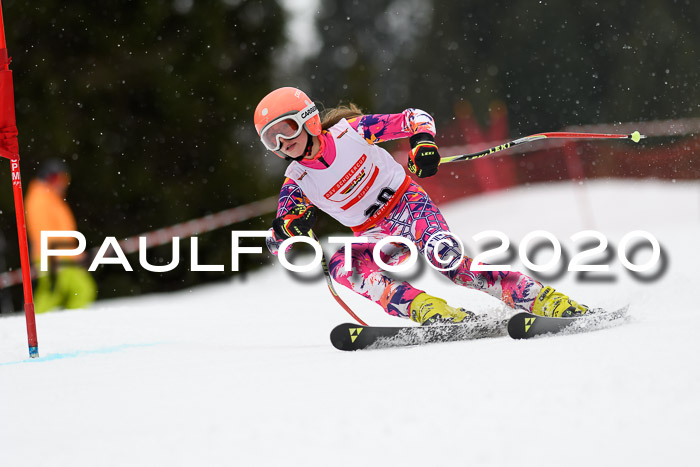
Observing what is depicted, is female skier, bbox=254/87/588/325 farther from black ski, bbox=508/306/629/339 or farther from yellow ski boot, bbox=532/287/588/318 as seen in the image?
black ski, bbox=508/306/629/339

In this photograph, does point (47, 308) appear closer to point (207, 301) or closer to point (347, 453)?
point (207, 301)

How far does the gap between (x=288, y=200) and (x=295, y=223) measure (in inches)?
7.1

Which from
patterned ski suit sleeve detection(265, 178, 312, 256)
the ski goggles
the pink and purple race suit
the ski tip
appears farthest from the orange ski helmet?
the ski tip

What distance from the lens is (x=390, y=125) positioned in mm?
4477

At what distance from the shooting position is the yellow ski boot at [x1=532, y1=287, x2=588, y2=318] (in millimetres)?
4070

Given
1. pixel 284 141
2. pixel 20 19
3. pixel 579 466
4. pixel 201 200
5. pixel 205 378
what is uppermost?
pixel 20 19

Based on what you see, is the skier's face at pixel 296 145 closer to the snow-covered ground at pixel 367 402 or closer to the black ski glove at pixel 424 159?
the black ski glove at pixel 424 159

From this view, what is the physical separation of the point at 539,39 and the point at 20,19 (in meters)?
20.9

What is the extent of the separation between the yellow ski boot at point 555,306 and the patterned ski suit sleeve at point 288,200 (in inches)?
50.8

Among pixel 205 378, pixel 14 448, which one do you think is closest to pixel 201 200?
pixel 205 378

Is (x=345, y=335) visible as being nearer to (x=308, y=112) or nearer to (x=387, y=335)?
(x=387, y=335)

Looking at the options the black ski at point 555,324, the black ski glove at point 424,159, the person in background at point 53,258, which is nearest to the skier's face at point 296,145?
the black ski glove at point 424,159

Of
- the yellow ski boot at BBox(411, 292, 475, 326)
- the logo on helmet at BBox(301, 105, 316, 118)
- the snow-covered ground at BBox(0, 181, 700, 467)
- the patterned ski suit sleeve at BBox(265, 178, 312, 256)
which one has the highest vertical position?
the logo on helmet at BBox(301, 105, 316, 118)

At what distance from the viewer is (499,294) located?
14.1 ft
